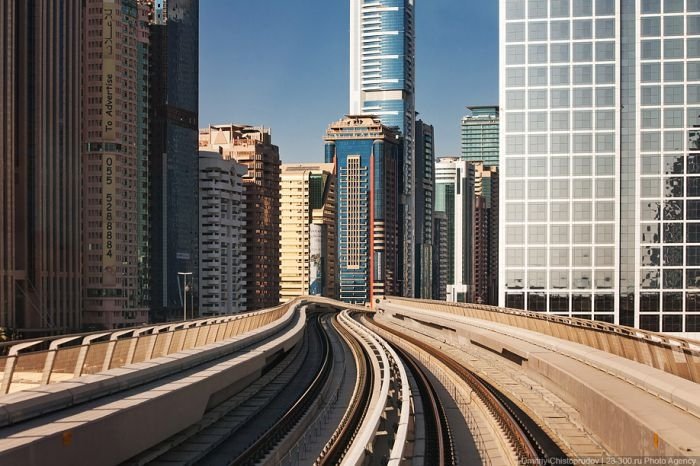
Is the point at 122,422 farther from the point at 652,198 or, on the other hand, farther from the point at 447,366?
the point at 652,198

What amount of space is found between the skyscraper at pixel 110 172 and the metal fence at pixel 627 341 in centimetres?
7583

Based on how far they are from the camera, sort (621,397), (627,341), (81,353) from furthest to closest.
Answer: (627,341), (621,397), (81,353)

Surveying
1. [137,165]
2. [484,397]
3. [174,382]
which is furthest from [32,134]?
[174,382]

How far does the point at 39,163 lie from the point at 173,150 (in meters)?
65.0

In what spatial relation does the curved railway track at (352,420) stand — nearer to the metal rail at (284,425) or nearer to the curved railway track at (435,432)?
the metal rail at (284,425)

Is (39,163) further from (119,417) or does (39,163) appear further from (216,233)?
(119,417)

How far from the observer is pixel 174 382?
22641mm

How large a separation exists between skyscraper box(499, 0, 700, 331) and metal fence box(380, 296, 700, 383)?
34240 millimetres

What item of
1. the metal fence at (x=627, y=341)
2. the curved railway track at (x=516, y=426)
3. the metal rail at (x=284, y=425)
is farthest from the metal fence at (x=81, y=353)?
the metal fence at (x=627, y=341)

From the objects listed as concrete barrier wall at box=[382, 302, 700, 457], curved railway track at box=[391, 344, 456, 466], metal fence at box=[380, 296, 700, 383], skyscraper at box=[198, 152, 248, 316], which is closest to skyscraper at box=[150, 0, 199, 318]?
skyscraper at box=[198, 152, 248, 316]

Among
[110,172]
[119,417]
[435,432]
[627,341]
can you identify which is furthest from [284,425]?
[110,172]

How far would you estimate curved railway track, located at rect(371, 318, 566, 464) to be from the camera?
23844 mm

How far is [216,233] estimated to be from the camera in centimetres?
18538

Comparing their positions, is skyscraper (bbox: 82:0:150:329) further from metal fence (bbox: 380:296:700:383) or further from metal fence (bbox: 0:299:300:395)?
metal fence (bbox: 0:299:300:395)
